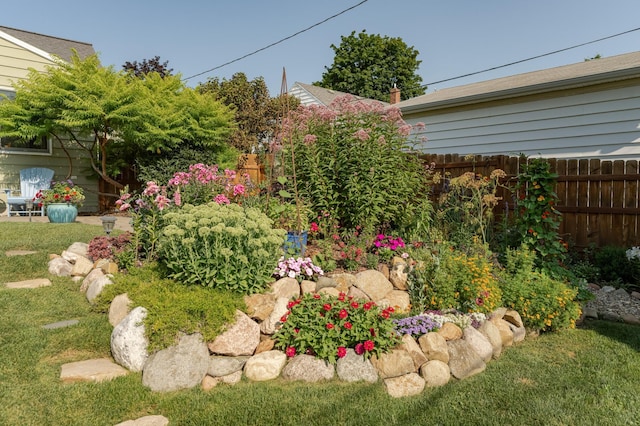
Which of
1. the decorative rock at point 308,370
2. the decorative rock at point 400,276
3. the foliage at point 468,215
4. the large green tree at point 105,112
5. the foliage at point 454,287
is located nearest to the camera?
the decorative rock at point 308,370

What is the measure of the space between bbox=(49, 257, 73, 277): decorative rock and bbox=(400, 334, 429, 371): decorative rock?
3880 millimetres

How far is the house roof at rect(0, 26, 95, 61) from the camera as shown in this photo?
10.6 m

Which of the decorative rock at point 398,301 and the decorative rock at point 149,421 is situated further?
the decorative rock at point 398,301

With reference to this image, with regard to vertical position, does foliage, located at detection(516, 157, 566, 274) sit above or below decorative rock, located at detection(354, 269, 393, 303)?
above

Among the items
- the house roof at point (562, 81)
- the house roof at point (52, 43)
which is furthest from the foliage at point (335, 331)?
the house roof at point (52, 43)

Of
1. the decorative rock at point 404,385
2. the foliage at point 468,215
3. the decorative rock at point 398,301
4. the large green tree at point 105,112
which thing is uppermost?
the large green tree at point 105,112

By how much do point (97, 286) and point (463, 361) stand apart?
3.33 meters

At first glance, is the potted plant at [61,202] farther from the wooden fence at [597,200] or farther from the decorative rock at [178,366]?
the wooden fence at [597,200]

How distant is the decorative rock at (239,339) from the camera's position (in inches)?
124

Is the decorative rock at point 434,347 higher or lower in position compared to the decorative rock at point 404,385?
higher

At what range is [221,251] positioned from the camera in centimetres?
340

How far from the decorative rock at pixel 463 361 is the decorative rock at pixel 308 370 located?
0.90 metres

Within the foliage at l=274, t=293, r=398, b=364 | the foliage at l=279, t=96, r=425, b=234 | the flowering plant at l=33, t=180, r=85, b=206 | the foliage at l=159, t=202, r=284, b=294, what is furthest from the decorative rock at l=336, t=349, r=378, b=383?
the flowering plant at l=33, t=180, r=85, b=206

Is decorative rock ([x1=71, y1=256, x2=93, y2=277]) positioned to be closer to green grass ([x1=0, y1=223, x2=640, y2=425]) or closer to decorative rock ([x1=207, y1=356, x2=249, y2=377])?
green grass ([x1=0, y1=223, x2=640, y2=425])
